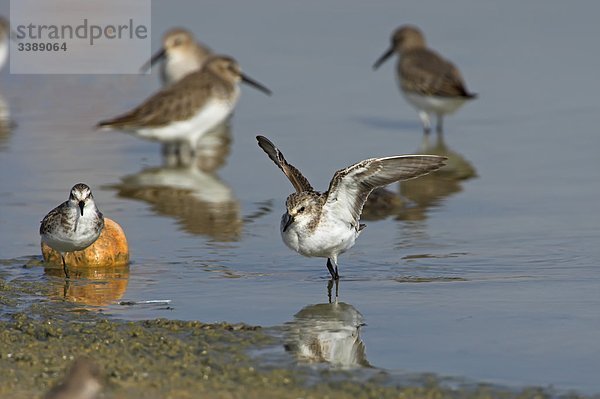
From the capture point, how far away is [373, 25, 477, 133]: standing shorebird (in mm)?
17688

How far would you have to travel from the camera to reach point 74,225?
10.1 meters

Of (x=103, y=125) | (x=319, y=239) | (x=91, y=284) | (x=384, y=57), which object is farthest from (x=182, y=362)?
(x=384, y=57)

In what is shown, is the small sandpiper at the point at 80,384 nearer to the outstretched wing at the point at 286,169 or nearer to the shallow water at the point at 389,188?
the shallow water at the point at 389,188

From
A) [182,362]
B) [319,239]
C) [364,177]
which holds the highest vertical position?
[364,177]

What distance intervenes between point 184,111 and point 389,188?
358 centimetres

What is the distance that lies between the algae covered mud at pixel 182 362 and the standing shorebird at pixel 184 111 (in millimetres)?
7386

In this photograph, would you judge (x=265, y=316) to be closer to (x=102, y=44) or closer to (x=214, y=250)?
(x=214, y=250)

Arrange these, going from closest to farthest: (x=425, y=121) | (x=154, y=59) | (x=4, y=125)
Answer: (x=4, y=125) < (x=425, y=121) < (x=154, y=59)

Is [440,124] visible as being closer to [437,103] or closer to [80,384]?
[437,103]

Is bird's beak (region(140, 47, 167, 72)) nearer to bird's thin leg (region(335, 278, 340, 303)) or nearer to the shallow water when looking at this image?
the shallow water

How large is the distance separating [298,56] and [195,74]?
3.54m

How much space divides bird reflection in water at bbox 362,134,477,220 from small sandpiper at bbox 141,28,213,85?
5.56 m

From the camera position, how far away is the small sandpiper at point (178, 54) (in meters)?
20.5

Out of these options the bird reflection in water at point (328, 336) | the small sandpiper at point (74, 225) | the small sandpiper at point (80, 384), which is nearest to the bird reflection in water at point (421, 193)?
the small sandpiper at point (74, 225)
